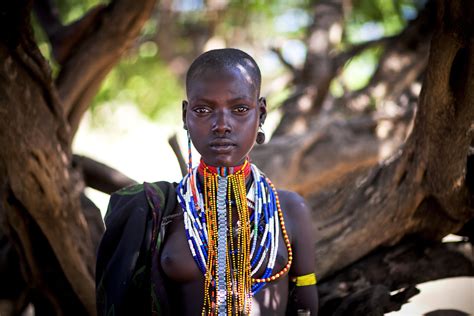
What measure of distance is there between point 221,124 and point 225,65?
0.24 metres

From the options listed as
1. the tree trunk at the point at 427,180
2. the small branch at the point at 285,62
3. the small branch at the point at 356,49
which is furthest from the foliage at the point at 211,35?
the tree trunk at the point at 427,180

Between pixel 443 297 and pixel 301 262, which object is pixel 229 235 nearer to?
pixel 301 262

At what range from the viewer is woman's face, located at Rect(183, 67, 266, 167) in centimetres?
251

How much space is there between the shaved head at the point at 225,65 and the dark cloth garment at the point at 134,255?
537 mm

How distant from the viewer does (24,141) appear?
3.16m

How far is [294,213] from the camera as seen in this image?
9.25 ft

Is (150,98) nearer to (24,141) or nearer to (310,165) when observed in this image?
(310,165)

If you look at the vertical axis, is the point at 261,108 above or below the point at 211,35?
below

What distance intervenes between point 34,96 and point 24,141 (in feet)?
0.79

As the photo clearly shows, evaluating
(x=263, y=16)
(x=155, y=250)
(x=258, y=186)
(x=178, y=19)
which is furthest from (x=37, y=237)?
(x=263, y=16)

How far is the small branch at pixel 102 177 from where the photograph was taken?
4535mm

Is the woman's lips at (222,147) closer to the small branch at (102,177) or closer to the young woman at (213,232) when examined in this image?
the young woman at (213,232)

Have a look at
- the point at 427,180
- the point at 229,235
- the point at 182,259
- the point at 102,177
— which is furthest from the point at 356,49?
the point at 182,259

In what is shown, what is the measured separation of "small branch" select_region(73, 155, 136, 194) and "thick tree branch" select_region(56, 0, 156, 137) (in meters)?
0.28
